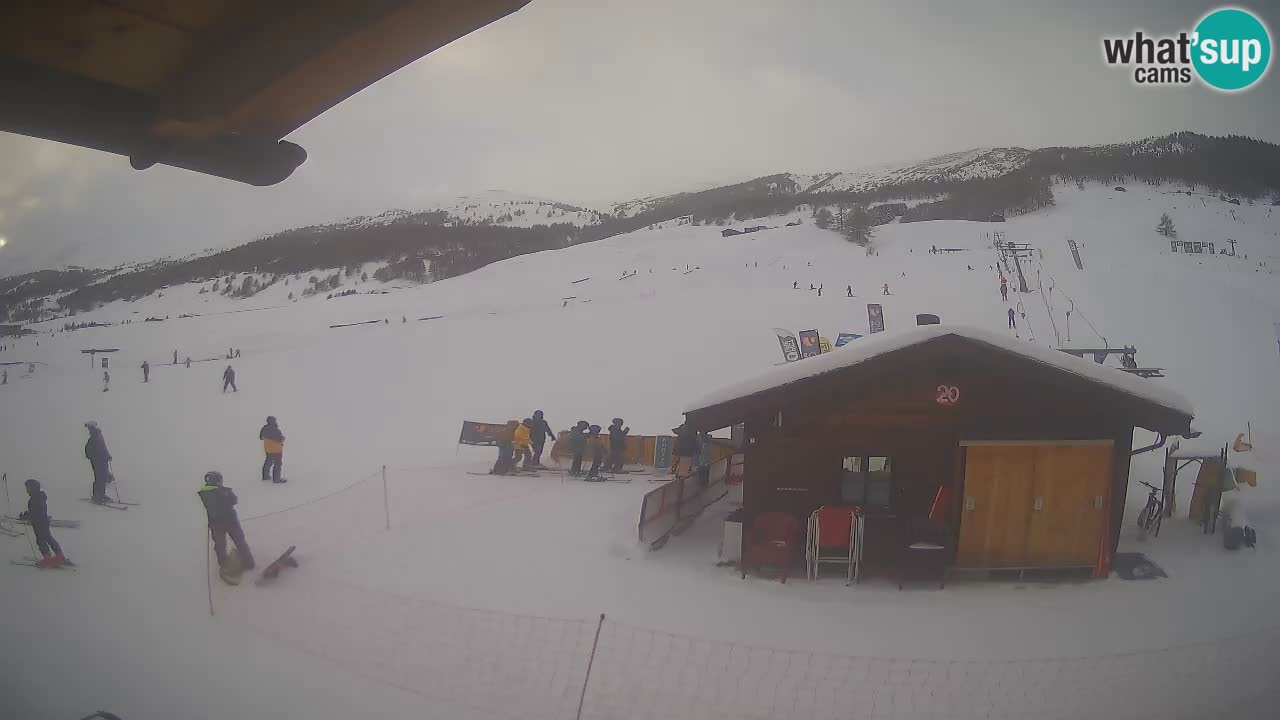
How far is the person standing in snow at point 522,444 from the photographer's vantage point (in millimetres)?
14594

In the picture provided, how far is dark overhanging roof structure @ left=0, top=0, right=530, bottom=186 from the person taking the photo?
1267mm

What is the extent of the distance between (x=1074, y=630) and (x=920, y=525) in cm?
197

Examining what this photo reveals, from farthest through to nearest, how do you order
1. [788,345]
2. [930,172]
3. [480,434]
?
[930,172], [480,434], [788,345]

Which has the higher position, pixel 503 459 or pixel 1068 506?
pixel 1068 506

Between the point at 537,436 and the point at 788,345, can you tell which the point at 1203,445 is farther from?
the point at 537,436

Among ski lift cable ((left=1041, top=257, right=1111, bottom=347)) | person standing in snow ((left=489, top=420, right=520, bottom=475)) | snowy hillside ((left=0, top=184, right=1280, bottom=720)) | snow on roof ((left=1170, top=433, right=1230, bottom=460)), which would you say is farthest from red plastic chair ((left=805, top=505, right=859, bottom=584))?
ski lift cable ((left=1041, top=257, right=1111, bottom=347))

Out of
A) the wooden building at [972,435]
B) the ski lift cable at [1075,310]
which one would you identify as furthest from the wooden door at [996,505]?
the ski lift cable at [1075,310]

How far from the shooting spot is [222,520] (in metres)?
8.23

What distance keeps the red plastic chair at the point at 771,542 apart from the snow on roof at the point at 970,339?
1.67 metres

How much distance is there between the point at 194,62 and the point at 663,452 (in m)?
13.7

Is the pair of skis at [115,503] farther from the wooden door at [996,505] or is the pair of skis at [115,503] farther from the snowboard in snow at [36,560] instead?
the wooden door at [996,505]

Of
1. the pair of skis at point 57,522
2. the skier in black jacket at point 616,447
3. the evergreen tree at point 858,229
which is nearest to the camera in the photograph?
the pair of skis at point 57,522

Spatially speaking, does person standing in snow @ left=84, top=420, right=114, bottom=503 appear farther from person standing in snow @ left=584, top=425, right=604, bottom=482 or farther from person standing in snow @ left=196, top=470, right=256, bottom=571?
person standing in snow @ left=584, top=425, right=604, bottom=482

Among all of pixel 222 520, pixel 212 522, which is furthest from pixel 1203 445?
pixel 212 522
